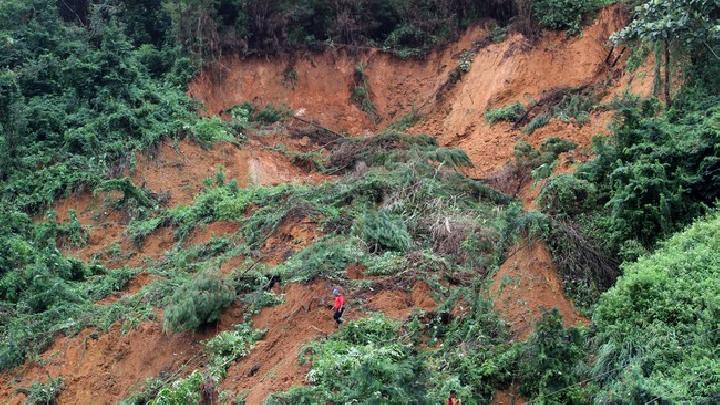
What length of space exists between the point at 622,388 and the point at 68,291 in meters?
10.7

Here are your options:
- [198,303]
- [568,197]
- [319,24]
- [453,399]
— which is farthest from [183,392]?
[319,24]

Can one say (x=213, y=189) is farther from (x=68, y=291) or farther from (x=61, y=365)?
(x=61, y=365)

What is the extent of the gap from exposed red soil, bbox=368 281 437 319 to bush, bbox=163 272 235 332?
2.48m

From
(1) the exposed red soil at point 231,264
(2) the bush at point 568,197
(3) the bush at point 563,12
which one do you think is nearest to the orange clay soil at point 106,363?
(1) the exposed red soil at point 231,264

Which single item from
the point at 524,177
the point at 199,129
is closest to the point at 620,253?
the point at 524,177

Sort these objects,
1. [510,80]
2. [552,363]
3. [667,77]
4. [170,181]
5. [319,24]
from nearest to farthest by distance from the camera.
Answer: [552,363] < [667,77] < [170,181] < [510,80] < [319,24]

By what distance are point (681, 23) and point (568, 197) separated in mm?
3882

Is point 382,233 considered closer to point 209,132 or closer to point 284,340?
point 284,340

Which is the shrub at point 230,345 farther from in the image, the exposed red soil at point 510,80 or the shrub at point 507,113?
the shrub at point 507,113

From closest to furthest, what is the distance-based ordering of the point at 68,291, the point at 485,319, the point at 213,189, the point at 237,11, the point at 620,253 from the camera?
the point at 485,319, the point at 620,253, the point at 68,291, the point at 213,189, the point at 237,11

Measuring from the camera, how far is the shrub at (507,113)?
22469 millimetres

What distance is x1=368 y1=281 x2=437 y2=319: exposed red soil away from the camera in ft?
47.3

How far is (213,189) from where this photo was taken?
2155cm

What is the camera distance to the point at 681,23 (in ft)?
55.3
